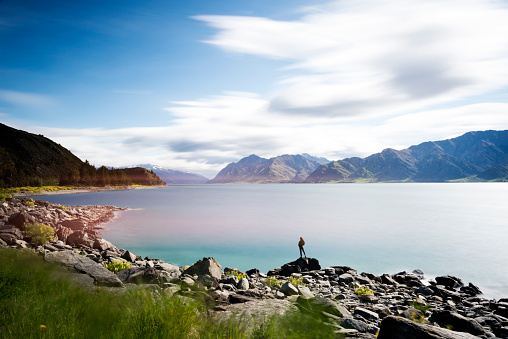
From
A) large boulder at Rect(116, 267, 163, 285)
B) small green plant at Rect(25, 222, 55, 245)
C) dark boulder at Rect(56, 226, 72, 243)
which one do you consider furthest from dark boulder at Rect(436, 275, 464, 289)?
dark boulder at Rect(56, 226, 72, 243)

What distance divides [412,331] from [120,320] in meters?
7.22

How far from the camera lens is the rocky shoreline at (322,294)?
9296mm

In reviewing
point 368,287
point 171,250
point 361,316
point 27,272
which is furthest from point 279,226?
point 27,272

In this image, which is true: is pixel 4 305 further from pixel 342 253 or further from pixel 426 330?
pixel 342 253

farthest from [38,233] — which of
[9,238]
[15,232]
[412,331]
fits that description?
[412,331]

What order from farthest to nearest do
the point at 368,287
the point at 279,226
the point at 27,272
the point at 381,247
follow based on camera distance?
the point at 279,226 < the point at 381,247 < the point at 368,287 < the point at 27,272

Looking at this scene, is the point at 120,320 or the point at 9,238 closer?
the point at 120,320

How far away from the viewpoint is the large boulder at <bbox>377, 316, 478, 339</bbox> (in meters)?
7.19

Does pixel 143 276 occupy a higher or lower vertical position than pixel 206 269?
higher

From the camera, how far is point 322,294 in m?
16.5

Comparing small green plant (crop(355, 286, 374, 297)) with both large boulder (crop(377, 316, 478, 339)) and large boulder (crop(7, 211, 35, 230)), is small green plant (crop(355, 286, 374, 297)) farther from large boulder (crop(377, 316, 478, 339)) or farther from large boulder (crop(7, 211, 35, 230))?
large boulder (crop(7, 211, 35, 230))

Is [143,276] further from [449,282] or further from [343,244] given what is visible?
[343,244]

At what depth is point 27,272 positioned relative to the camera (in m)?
9.72

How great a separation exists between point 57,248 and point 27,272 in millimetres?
14887
